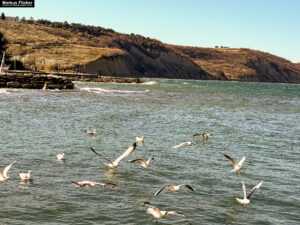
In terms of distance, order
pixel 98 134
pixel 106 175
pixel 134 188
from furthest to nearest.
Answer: pixel 98 134 → pixel 106 175 → pixel 134 188

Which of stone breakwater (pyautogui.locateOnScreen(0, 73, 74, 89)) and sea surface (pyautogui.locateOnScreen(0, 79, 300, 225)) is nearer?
sea surface (pyautogui.locateOnScreen(0, 79, 300, 225))

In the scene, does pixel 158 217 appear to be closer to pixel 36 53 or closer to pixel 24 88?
pixel 24 88

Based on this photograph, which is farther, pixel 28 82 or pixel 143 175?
pixel 28 82

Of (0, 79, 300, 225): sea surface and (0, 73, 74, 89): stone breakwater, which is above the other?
(0, 73, 74, 89): stone breakwater

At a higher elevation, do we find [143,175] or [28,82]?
[28,82]

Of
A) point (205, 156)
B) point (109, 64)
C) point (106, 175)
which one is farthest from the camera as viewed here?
point (109, 64)

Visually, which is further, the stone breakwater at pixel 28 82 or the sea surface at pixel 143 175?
the stone breakwater at pixel 28 82

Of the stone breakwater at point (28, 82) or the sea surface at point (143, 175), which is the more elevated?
the stone breakwater at point (28, 82)

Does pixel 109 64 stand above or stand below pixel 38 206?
above

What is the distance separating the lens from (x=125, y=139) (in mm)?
20547

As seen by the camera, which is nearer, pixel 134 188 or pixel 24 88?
pixel 134 188

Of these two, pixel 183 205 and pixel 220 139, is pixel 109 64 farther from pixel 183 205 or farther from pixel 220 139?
pixel 183 205

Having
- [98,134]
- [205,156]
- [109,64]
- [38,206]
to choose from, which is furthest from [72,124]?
[109,64]

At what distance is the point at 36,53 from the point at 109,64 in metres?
36.8
